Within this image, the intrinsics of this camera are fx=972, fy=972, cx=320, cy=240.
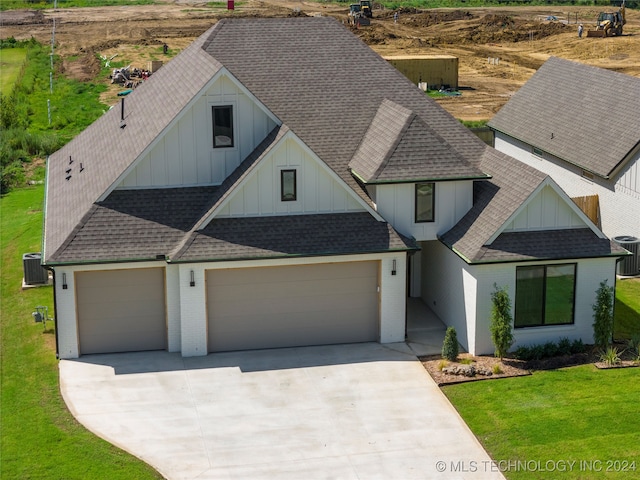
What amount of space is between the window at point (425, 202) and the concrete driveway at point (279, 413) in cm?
360

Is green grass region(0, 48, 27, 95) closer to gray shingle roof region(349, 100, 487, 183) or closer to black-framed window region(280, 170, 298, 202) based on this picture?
gray shingle roof region(349, 100, 487, 183)

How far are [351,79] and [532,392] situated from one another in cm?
1177

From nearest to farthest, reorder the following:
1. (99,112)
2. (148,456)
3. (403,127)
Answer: (148,456) < (403,127) < (99,112)

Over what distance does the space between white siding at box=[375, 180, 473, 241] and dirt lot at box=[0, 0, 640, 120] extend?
31780 millimetres

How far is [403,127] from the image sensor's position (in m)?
26.8

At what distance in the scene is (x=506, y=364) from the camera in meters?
24.6

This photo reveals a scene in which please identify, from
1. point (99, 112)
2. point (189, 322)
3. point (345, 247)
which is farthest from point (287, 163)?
point (99, 112)

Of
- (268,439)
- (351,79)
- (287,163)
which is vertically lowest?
(268,439)

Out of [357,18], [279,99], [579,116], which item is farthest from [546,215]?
[357,18]

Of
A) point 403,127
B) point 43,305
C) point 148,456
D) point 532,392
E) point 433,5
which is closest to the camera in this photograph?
point 148,456

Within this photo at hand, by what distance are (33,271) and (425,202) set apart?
12.6 metres

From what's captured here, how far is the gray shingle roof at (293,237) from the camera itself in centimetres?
2477

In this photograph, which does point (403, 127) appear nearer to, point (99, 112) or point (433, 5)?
point (99, 112)

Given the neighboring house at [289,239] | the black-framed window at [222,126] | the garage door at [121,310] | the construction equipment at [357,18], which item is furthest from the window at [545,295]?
the construction equipment at [357,18]
